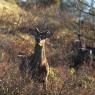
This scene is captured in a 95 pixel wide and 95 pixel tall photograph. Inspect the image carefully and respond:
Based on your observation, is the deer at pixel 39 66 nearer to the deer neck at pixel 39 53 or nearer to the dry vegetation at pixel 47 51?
the deer neck at pixel 39 53

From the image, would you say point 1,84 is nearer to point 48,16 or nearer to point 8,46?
point 8,46

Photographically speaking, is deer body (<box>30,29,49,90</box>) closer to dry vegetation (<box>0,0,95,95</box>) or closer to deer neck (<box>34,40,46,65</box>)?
deer neck (<box>34,40,46,65</box>)

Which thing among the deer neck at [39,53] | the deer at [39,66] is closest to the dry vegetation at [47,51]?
the deer at [39,66]

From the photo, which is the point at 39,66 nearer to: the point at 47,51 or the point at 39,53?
the point at 39,53

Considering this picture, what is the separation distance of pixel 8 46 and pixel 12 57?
4.98ft

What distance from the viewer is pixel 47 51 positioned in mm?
18469

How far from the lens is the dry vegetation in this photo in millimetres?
12320

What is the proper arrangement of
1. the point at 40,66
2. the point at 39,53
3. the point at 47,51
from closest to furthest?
the point at 40,66, the point at 39,53, the point at 47,51

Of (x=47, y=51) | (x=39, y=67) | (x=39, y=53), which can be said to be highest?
(x=39, y=53)


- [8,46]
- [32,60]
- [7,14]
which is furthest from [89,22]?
[32,60]

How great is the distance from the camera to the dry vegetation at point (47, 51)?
12320 mm

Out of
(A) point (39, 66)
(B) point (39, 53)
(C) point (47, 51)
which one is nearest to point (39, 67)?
(A) point (39, 66)

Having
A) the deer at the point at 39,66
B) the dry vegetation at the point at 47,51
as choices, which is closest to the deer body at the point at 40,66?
the deer at the point at 39,66

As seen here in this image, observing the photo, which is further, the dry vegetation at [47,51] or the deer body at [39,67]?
the deer body at [39,67]
